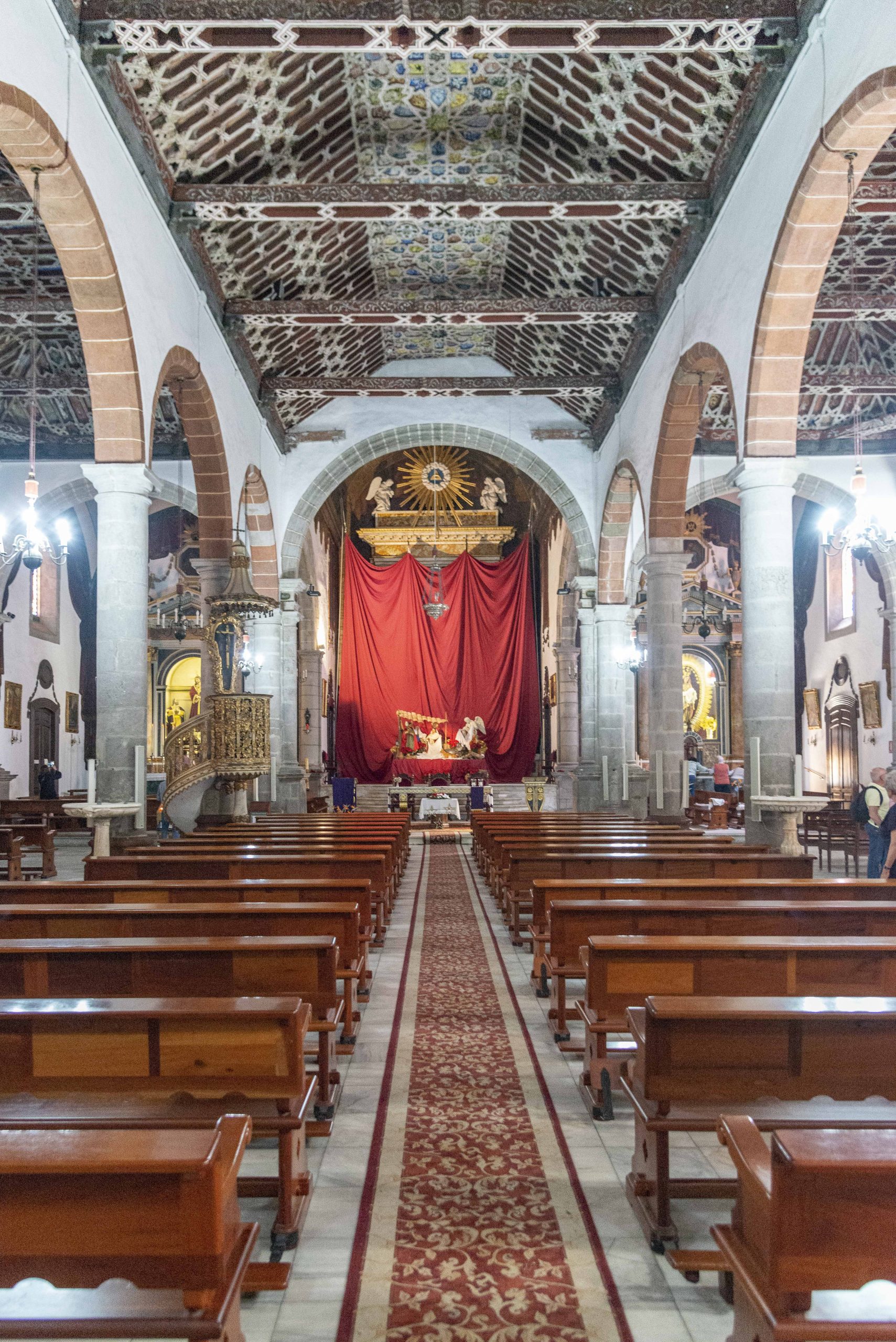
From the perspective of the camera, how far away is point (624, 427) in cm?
1383

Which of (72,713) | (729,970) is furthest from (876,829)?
(72,713)

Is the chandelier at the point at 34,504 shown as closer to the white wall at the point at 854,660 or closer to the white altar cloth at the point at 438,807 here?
the white altar cloth at the point at 438,807

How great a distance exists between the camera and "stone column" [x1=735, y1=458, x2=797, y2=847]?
8.26 metres

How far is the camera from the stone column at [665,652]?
38.6 ft

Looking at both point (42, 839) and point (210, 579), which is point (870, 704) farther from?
point (42, 839)

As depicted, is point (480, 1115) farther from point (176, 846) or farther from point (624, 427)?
point (624, 427)

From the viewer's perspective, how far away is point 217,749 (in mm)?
10844

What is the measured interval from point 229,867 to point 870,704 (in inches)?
545

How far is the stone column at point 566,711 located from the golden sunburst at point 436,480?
6878mm

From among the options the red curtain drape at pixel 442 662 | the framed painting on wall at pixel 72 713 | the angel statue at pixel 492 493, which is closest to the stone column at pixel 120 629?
the framed painting on wall at pixel 72 713

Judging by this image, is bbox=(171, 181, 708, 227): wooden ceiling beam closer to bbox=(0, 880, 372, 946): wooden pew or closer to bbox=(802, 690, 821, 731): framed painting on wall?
bbox=(0, 880, 372, 946): wooden pew

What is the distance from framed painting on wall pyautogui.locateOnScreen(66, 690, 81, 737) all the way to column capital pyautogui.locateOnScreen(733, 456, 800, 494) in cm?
1611

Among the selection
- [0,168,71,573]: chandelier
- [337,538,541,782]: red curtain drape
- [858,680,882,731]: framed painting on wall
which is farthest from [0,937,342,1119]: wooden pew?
[337,538,541,782]: red curtain drape

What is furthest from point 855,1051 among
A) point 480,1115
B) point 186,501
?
point 186,501
